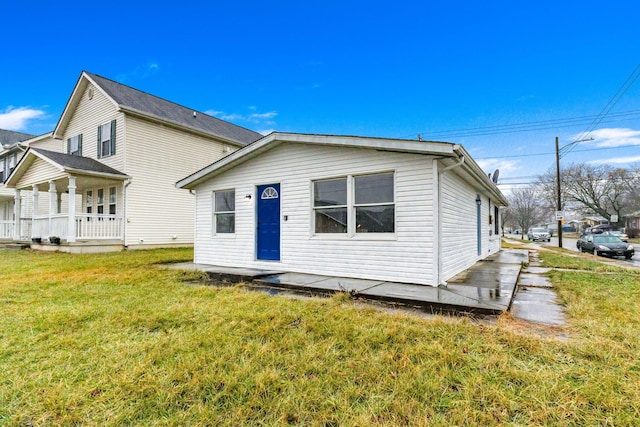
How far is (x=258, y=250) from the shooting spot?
7805 millimetres

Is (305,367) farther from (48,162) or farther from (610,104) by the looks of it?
(610,104)

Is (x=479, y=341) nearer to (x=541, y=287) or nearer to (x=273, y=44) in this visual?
(x=541, y=287)

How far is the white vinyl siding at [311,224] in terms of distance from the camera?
5.68 m

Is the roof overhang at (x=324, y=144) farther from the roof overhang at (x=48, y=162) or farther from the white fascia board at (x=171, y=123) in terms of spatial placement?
the white fascia board at (x=171, y=123)

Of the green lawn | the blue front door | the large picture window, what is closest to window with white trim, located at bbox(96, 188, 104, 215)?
the blue front door

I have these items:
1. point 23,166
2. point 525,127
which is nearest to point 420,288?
point 23,166

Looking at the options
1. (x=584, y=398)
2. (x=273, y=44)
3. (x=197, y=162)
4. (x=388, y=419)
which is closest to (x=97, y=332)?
(x=388, y=419)

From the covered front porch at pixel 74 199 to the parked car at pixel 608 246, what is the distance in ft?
71.7

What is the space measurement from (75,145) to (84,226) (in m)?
5.86

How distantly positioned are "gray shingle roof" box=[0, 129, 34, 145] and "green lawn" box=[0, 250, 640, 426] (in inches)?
959

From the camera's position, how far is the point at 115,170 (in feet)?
42.4

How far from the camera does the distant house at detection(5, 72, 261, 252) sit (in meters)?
12.4

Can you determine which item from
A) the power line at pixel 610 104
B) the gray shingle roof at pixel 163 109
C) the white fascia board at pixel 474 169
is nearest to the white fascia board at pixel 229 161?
the white fascia board at pixel 474 169

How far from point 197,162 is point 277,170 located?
9633 mm
